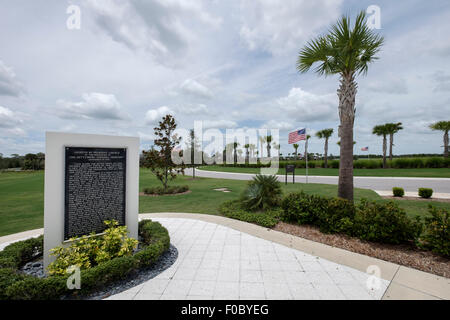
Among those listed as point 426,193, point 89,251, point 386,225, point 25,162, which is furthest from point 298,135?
point 25,162

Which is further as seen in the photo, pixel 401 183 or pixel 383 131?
pixel 383 131

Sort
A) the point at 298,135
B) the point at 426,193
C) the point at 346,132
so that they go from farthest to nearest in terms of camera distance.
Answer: the point at 298,135, the point at 426,193, the point at 346,132

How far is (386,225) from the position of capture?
4566 mm

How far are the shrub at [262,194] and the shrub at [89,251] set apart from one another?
5.05 metres

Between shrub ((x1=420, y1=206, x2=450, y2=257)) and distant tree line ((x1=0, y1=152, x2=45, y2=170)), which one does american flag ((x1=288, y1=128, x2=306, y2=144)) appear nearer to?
shrub ((x1=420, y1=206, x2=450, y2=257))

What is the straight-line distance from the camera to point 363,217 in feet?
16.1

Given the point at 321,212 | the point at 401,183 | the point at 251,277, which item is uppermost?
the point at 321,212

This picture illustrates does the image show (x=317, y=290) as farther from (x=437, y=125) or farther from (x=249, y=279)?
(x=437, y=125)

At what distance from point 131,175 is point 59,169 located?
4.18 ft

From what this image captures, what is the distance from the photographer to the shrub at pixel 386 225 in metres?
4.41

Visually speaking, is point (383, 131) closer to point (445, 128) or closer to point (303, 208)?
point (445, 128)

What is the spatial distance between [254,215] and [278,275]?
11.4 ft

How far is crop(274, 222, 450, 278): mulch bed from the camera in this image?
3637 mm

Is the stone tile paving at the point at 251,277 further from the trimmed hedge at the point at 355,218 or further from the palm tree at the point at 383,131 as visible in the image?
the palm tree at the point at 383,131
